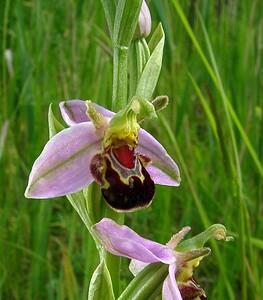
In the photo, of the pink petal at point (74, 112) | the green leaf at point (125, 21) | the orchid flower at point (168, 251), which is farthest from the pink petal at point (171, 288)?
the green leaf at point (125, 21)

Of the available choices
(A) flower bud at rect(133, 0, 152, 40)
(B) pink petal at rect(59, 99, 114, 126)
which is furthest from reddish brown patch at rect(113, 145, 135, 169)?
(A) flower bud at rect(133, 0, 152, 40)

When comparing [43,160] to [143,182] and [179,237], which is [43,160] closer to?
[143,182]

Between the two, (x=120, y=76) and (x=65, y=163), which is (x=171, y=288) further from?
(x=120, y=76)

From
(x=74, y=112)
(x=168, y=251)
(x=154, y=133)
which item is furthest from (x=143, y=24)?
(x=154, y=133)

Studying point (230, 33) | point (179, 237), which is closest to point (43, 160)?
point (179, 237)

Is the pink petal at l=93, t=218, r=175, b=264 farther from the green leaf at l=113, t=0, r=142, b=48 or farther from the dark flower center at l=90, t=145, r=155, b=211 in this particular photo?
the green leaf at l=113, t=0, r=142, b=48

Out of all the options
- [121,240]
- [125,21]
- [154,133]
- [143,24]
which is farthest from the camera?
[154,133]

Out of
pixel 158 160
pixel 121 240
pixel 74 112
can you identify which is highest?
pixel 74 112

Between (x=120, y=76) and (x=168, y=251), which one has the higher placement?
(x=120, y=76)
